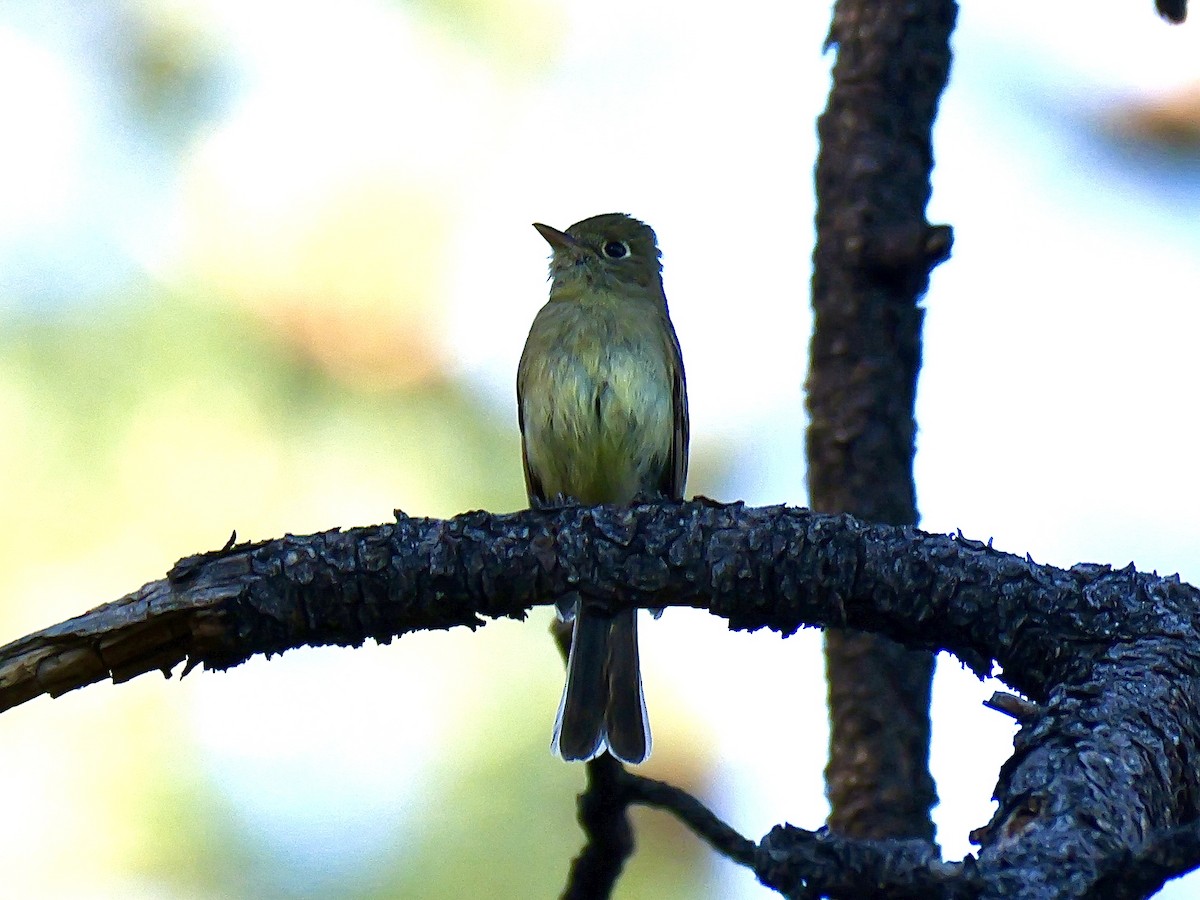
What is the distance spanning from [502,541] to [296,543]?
389mm

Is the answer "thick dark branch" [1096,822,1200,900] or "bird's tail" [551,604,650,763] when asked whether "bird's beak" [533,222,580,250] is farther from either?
"thick dark branch" [1096,822,1200,900]

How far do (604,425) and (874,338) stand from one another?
1220 mm

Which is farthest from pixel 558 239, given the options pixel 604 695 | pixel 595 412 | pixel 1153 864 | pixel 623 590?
pixel 1153 864

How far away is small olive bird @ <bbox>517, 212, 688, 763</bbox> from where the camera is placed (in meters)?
4.55

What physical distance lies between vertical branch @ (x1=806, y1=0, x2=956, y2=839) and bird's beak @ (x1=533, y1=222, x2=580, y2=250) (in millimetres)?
1595

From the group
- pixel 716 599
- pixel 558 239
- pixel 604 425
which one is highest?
pixel 558 239

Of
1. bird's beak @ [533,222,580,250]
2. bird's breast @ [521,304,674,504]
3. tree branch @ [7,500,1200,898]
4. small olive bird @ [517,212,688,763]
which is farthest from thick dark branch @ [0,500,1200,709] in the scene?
bird's beak @ [533,222,580,250]

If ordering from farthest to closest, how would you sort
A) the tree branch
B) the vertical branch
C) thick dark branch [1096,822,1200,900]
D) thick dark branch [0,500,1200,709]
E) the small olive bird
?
the small olive bird < the vertical branch < thick dark branch [0,500,1200,709] < the tree branch < thick dark branch [1096,822,1200,900]

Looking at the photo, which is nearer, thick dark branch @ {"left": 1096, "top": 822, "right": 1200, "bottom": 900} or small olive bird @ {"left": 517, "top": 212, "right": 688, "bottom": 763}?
thick dark branch @ {"left": 1096, "top": 822, "right": 1200, "bottom": 900}

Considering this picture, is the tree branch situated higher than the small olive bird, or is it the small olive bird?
the small olive bird

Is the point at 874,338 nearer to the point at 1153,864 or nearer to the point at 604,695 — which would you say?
the point at 604,695

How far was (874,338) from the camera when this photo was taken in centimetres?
401

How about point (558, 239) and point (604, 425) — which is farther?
point (558, 239)

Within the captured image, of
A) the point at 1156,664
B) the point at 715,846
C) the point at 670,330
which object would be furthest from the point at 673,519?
the point at 670,330
